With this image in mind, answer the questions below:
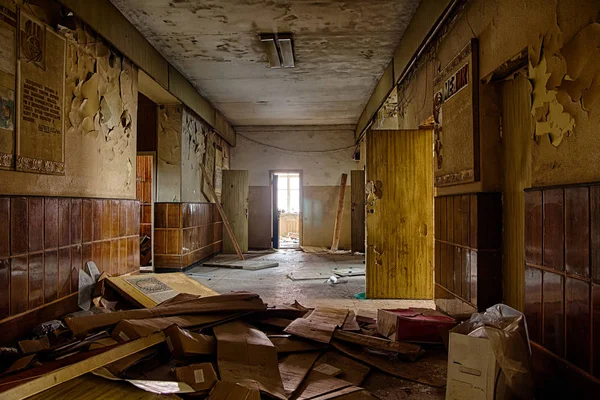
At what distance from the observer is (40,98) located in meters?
2.88

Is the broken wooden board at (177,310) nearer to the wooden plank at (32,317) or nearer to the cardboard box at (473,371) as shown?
the wooden plank at (32,317)

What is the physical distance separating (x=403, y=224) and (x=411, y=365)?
207cm

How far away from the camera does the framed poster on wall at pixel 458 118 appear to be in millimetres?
2686

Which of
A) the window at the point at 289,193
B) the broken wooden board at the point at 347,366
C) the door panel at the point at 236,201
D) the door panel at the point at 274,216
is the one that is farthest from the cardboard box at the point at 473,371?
the window at the point at 289,193

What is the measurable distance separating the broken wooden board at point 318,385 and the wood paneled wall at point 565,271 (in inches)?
42.4

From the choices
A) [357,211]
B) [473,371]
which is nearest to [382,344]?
[473,371]

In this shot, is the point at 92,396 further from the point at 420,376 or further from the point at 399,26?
the point at 399,26

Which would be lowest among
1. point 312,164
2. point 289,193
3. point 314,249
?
point 314,249

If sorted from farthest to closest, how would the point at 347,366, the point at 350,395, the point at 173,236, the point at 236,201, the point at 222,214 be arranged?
the point at 236,201 → the point at 222,214 → the point at 173,236 → the point at 347,366 → the point at 350,395

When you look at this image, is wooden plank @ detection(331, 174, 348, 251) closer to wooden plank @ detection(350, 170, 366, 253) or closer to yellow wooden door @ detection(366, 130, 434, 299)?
wooden plank @ detection(350, 170, 366, 253)

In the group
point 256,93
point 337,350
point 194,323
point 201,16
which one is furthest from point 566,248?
point 256,93

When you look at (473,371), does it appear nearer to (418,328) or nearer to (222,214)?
(418,328)

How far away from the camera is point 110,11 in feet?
12.5

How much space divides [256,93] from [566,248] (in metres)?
6.11
